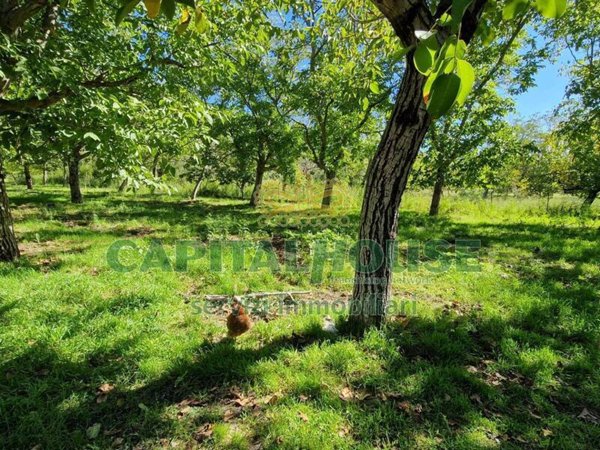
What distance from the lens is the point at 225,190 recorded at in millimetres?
18891

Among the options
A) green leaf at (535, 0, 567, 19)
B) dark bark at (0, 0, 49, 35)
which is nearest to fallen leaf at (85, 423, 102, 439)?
green leaf at (535, 0, 567, 19)

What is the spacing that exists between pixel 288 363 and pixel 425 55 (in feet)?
8.63

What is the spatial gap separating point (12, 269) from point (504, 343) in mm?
5801

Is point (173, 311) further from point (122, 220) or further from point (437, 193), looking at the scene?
point (437, 193)

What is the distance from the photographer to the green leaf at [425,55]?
0.55 m

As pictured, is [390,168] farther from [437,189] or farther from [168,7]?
[437,189]

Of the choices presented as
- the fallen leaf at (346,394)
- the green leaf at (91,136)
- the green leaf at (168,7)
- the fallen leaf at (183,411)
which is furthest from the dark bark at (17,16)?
the fallen leaf at (346,394)

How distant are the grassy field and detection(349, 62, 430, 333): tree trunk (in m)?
0.34

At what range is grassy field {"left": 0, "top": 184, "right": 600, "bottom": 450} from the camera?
2.10 metres

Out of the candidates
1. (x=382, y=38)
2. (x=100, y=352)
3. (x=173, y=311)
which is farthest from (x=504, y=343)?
(x=100, y=352)

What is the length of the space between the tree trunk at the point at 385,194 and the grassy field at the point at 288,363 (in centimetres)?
34

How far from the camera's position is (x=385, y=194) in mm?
2650

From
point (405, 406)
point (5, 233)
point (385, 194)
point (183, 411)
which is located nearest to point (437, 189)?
point (385, 194)

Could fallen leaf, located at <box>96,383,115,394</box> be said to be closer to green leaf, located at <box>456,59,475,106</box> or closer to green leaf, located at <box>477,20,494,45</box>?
green leaf, located at <box>456,59,475,106</box>
